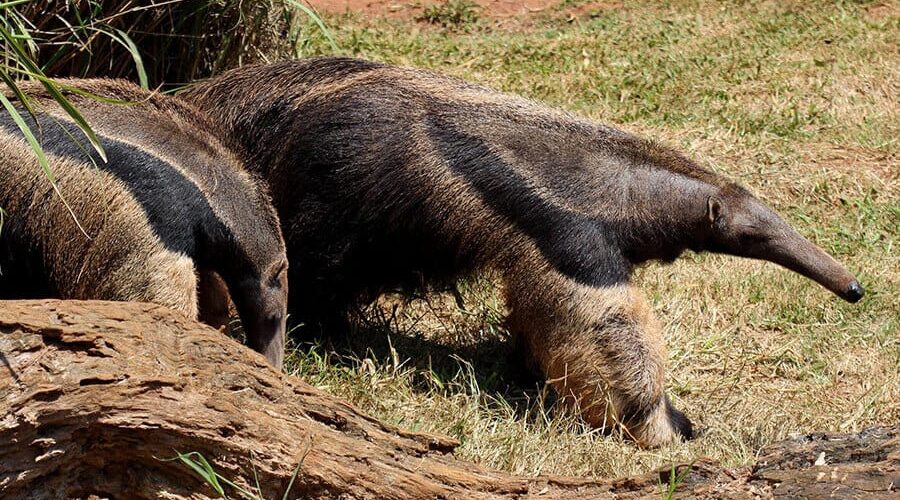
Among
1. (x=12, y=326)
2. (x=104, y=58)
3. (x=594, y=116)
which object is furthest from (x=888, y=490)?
(x=594, y=116)

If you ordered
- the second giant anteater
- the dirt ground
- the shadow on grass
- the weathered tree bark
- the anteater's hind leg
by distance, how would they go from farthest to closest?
1. the dirt ground
2. the shadow on grass
3. the anteater's hind leg
4. the second giant anteater
5. the weathered tree bark

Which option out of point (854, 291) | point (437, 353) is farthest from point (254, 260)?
point (854, 291)

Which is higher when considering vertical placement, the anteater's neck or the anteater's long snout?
the anteater's neck

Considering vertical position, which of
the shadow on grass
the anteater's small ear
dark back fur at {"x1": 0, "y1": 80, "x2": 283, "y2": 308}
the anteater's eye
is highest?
dark back fur at {"x1": 0, "y1": 80, "x2": 283, "y2": 308}

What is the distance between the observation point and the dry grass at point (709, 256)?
605 centimetres

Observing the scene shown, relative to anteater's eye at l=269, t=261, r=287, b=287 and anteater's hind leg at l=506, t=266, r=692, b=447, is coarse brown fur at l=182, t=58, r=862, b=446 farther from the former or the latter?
anteater's eye at l=269, t=261, r=287, b=287

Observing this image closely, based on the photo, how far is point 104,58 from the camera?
7.36 metres

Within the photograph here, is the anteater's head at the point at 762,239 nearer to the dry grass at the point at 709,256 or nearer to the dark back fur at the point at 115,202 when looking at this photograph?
the dry grass at the point at 709,256

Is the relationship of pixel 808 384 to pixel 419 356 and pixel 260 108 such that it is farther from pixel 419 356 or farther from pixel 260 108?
pixel 260 108

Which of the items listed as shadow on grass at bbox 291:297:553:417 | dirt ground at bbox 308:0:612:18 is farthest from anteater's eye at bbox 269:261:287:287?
dirt ground at bbox 308:0:612:18

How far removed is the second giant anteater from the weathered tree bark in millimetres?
1383

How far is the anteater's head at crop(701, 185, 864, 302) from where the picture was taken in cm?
621

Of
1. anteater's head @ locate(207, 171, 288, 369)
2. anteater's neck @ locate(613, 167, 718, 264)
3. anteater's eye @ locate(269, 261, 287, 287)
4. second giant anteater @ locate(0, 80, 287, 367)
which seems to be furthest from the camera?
anteater's neck @ locate(613, 167, 718, 264)

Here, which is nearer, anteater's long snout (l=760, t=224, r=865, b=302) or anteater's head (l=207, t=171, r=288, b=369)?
anteater's head (l=207, t=171, r=288, b=369)
